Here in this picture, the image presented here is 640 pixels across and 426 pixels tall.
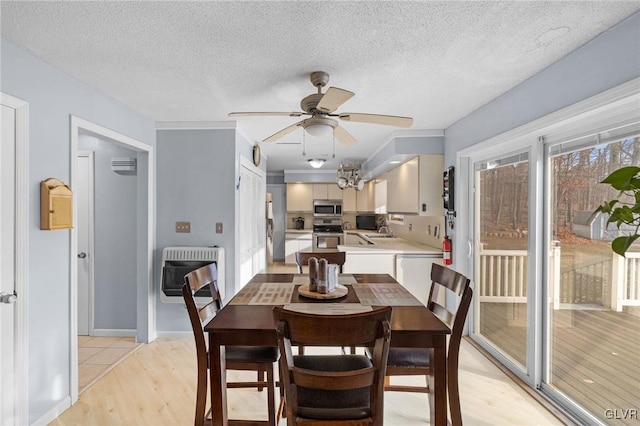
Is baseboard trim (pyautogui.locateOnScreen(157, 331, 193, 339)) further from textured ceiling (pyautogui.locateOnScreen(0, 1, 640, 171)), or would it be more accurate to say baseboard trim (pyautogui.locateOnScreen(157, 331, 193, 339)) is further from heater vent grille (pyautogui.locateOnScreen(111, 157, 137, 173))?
textured ceiling (pyautogui.locateOnScreen(0, 1, 640, 171))

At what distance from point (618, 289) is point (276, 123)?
10.1ft

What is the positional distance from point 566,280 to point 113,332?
4.12 metres

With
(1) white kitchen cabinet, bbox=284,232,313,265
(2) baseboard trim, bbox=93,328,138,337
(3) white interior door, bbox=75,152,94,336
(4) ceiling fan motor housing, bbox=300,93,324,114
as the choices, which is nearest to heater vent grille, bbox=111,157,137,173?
(3) white interior door, bbox=75,152,94,336

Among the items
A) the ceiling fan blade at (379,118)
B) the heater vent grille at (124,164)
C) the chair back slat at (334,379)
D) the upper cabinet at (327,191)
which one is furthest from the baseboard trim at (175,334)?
the upper cabinet at (327,191)

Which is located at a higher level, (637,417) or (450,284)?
(450,284)

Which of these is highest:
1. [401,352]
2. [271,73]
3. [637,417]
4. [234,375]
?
[271,73]

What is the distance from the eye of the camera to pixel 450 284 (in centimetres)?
202

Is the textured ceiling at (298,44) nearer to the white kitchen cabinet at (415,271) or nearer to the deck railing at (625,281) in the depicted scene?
the deck railing at (625,281)

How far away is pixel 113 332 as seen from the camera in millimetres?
3629

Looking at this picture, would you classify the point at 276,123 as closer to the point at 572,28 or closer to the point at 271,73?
the point at 271,73

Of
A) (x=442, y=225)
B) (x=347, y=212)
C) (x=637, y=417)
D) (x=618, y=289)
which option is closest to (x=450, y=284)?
(x=618, y=289)

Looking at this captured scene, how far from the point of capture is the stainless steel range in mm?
7398

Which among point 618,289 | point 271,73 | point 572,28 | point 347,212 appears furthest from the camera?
point 347,212

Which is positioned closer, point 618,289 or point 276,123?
point 618,289
